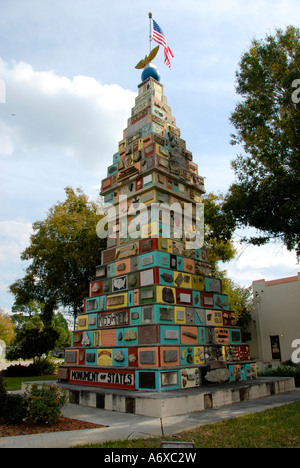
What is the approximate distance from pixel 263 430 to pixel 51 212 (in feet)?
68.3

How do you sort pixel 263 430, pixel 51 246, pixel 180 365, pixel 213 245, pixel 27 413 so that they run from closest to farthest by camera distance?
1. pixel 263 430
2. pixel 27 413
3. pixel 180 365
4. pixel 51 246
5. pixel 213 245

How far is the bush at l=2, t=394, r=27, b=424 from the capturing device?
Answer: 776cm

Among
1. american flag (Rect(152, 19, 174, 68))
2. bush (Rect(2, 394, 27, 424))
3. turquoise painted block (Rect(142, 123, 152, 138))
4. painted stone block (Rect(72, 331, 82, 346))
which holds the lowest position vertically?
bush (Rect(2, 394, 27, 424))

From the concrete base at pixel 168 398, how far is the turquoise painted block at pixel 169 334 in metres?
1.51

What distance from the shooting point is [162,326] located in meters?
10.8

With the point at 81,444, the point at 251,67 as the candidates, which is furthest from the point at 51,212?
the point at 81,444

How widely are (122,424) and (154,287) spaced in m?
4.52

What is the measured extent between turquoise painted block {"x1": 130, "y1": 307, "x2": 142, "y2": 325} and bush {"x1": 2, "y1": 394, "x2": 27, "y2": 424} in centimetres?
438

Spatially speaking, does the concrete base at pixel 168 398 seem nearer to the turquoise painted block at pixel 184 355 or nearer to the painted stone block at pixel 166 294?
the turquoise painted block at pixel 184 355

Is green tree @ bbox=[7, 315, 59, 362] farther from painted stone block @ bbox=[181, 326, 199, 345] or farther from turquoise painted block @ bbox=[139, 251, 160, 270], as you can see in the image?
painted stone block @ bbox=[181, 326, 199, 345]

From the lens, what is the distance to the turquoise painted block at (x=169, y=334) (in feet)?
35.3

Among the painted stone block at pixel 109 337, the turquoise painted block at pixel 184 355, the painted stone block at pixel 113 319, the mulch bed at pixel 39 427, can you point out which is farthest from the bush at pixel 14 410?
the turquoise painted block at pixel 184 355

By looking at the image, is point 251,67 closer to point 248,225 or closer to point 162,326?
point 248,225

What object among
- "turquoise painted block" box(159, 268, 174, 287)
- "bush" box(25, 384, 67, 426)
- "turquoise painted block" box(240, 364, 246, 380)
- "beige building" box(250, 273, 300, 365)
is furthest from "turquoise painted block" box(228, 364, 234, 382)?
"beige building" box(250, 273, 300, 365)
